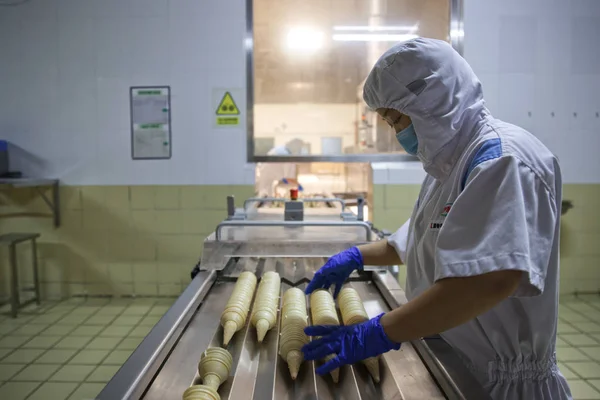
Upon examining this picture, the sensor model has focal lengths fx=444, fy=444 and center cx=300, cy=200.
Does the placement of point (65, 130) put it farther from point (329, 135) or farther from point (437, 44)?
point (437, 44)

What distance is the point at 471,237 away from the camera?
917 millimetres

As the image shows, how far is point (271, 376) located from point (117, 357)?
6.97ft

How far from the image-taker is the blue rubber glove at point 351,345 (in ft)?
3.26

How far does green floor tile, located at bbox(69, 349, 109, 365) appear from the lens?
272 cm

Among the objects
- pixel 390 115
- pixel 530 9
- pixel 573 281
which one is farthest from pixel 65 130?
pixel 573 281

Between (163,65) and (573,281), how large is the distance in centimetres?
390

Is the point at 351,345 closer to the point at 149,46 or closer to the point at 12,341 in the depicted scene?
the point at 12,341

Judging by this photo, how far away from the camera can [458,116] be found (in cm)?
109

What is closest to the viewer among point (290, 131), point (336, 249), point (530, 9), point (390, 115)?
point (390, 115)

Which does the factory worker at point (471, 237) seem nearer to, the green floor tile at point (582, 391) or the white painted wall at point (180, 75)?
the green floor tile at point (582, 391)

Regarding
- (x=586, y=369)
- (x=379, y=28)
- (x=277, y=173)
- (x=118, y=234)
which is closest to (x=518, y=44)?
(x=379, y=28)

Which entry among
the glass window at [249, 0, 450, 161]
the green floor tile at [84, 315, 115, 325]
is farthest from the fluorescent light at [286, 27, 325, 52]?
the green floor tile at [84, 315, 115, 325]

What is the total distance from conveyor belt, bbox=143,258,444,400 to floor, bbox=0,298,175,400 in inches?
60.7

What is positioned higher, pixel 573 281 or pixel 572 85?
pixel 572 85
